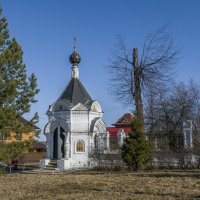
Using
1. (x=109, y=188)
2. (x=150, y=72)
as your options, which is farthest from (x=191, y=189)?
(x=150, y=72)

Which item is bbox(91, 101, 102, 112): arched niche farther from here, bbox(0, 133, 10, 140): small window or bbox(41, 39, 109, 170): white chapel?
bbox(0, 133, 10, 140): small window

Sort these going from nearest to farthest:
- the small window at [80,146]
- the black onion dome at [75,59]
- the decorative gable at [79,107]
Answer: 1. the small window at [80,146]
2. the decorative gable at [79,107]
3. the black onion dome at [75,59]

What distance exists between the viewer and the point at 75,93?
25.9 metres

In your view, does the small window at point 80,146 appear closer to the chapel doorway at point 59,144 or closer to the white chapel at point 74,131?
the white chapel at point 74,131

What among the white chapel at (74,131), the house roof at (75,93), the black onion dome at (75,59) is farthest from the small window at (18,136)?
the black onion dome at (75,59)

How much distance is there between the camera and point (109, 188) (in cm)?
1027

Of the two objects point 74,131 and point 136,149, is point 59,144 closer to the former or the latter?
point 74,131

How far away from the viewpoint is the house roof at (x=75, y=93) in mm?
25391

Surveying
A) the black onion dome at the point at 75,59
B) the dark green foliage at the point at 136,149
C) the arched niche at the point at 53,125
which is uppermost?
the black onion dome at the point at 75,59

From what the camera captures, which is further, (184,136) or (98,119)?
(98,119)

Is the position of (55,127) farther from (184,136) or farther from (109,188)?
(109,188)

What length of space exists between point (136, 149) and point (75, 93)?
9501mm

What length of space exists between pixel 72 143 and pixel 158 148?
676 cm

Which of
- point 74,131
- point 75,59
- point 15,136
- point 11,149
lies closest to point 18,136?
point 15,136
